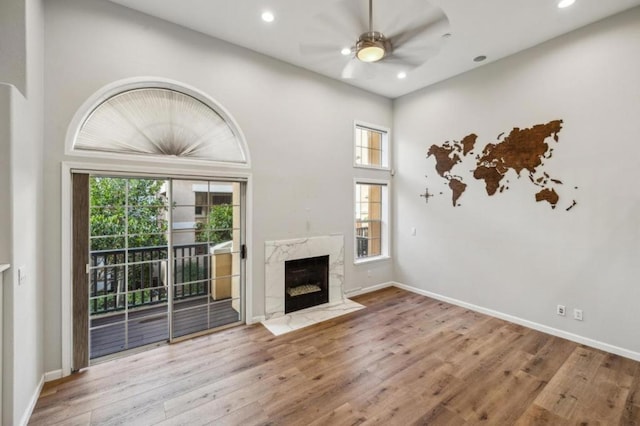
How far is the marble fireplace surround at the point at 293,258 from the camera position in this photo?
4133 mm

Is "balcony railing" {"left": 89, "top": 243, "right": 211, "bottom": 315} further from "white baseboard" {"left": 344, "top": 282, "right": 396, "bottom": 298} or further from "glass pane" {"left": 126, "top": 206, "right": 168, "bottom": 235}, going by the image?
"white baseboard" {"left": 344, "top": 282, "right": 396, "bottom": 298}

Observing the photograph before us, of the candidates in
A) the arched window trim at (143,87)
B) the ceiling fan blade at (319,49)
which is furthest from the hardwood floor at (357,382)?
the ceiling fan blade at (319,49)

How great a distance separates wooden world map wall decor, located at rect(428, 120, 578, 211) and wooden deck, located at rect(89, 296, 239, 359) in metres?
4.15

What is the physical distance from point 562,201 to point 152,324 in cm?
554

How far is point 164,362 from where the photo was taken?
302cm

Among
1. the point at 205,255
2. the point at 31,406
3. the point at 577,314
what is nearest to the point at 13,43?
the point at 205,255

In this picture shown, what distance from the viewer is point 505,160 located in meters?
4.13

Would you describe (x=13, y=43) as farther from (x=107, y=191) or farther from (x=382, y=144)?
(x=382, y=144)

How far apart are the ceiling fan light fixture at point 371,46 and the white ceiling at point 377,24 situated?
0.09 meters

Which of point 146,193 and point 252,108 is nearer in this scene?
point 146,193

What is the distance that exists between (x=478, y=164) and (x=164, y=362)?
199 inches

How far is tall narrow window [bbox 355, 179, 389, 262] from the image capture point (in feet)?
18.1

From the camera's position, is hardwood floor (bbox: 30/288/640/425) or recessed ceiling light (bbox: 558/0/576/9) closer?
hardwood floor (bbox: 30/288/640/425)

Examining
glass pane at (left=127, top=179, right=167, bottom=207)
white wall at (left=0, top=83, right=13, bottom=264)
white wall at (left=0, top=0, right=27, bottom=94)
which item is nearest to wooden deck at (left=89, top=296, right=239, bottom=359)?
glass pane at (left=127, top=179, right=167, bottom=207)
